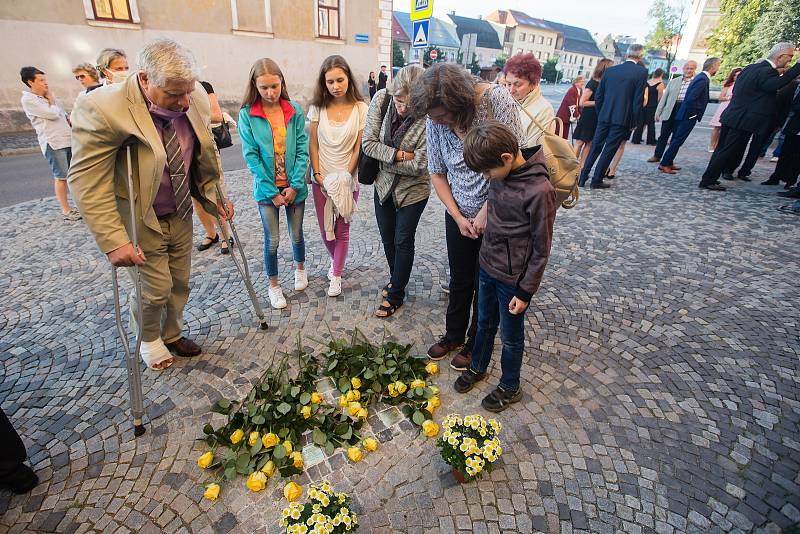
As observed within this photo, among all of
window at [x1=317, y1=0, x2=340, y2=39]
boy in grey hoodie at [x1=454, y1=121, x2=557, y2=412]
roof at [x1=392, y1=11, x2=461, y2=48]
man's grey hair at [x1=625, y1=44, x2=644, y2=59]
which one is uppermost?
roof at [x1=392, y1=11, x2=461, y2=48]

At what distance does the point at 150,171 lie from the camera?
2.41 m

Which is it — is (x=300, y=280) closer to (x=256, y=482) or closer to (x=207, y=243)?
(x=207, y=243)

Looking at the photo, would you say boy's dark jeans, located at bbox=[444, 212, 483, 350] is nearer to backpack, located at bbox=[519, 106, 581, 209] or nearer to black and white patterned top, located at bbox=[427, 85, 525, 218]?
black and white patterned top, located at bbox=[427, 85, 525, 218]

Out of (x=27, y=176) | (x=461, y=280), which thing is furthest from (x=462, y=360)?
(x=27, y=176)

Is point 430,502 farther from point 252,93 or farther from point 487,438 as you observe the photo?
point 252,93

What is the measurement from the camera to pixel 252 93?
130 inches

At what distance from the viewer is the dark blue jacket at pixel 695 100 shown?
796 centimetres

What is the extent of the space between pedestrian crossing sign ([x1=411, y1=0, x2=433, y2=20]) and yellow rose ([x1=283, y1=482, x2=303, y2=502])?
846 centimetres

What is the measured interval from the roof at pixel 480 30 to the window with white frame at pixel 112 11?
231 ft

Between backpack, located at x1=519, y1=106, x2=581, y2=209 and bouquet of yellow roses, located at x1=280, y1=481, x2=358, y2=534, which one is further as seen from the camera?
backpack, located at x1=519, y1=106, x2=581, y2=209

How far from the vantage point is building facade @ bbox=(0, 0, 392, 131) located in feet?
41.5

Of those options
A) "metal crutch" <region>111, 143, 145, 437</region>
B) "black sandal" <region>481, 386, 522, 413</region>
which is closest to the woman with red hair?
"black sandal" <region>481, 386, 522, 413</region>

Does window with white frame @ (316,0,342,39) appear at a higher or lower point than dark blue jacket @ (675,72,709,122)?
higher

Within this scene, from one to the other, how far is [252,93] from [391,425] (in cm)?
274
